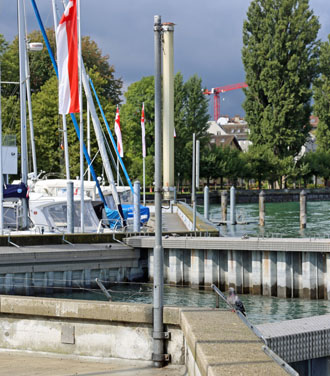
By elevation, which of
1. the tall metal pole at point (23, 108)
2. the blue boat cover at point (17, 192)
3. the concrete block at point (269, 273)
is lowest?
the concrete block at point (269, 273)

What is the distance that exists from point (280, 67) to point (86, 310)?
9174cm

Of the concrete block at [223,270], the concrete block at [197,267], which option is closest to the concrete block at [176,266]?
the concrete block at [197,267]

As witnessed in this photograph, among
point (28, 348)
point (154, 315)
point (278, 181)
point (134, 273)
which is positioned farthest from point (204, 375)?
point (278, 181)

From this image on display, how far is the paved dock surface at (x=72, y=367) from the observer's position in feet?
37.1

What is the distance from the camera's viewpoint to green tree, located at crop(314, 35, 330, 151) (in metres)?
108

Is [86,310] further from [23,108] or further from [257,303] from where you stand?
[23,108]

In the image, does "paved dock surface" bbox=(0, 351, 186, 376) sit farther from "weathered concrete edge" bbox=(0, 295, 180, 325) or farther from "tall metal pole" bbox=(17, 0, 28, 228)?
"tall metal pole" bbox=(17, 0, 28, 228)

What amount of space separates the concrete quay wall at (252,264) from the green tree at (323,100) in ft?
277

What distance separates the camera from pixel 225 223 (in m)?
58.0

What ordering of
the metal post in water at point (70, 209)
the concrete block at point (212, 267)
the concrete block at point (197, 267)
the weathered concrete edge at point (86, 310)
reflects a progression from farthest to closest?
the metal post in water at point (70, 209), the concrete block at point (197, 267), the concrete block at point (212, 267), the weathered concrete edge at point (86, 310)

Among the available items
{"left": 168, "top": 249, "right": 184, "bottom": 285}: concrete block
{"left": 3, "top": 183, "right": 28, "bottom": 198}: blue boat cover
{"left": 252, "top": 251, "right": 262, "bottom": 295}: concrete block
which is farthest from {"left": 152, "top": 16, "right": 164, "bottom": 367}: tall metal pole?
{"left": 3, "top": 183, "right": 28, "bottom": 198}: blue boat cover

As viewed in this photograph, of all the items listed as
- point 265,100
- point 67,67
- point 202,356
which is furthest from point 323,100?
point 202,356

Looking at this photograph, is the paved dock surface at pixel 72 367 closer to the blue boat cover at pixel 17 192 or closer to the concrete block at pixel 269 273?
the concrete block at pixel 269 273

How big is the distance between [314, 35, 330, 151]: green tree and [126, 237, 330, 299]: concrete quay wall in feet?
277
